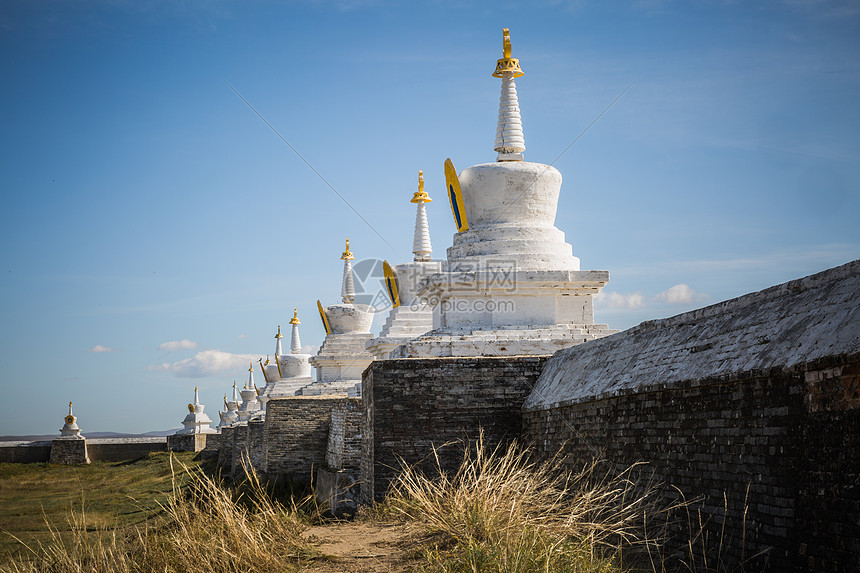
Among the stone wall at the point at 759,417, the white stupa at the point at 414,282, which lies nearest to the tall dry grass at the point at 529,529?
the stone wall at the point at 759,417

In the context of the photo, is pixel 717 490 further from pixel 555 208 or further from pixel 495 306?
pixel 555 208

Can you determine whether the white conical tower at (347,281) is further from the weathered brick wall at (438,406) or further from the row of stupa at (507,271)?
the weathered brick wall at (438,406)

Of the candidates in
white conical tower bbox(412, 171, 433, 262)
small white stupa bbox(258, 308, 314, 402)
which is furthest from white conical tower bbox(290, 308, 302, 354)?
white conical tower bbox(412, 171, 433, 262)

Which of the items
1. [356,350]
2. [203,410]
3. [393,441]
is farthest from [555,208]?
[203,410]

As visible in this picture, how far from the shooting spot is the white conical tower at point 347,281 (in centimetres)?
2841

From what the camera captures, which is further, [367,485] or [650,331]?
[367,485]

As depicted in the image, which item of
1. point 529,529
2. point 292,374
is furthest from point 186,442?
point 529,529

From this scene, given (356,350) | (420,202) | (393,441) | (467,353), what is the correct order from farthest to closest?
(356,350)
(420,202)
(467,353)
(393,441)

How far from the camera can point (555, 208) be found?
1418cm

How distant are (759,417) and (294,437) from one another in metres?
15.2

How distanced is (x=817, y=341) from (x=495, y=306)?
27.1 feet

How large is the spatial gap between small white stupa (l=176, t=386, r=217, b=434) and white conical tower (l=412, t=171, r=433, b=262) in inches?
1115

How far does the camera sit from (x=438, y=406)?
9.90 metres

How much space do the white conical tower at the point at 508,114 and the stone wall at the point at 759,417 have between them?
284 inches
